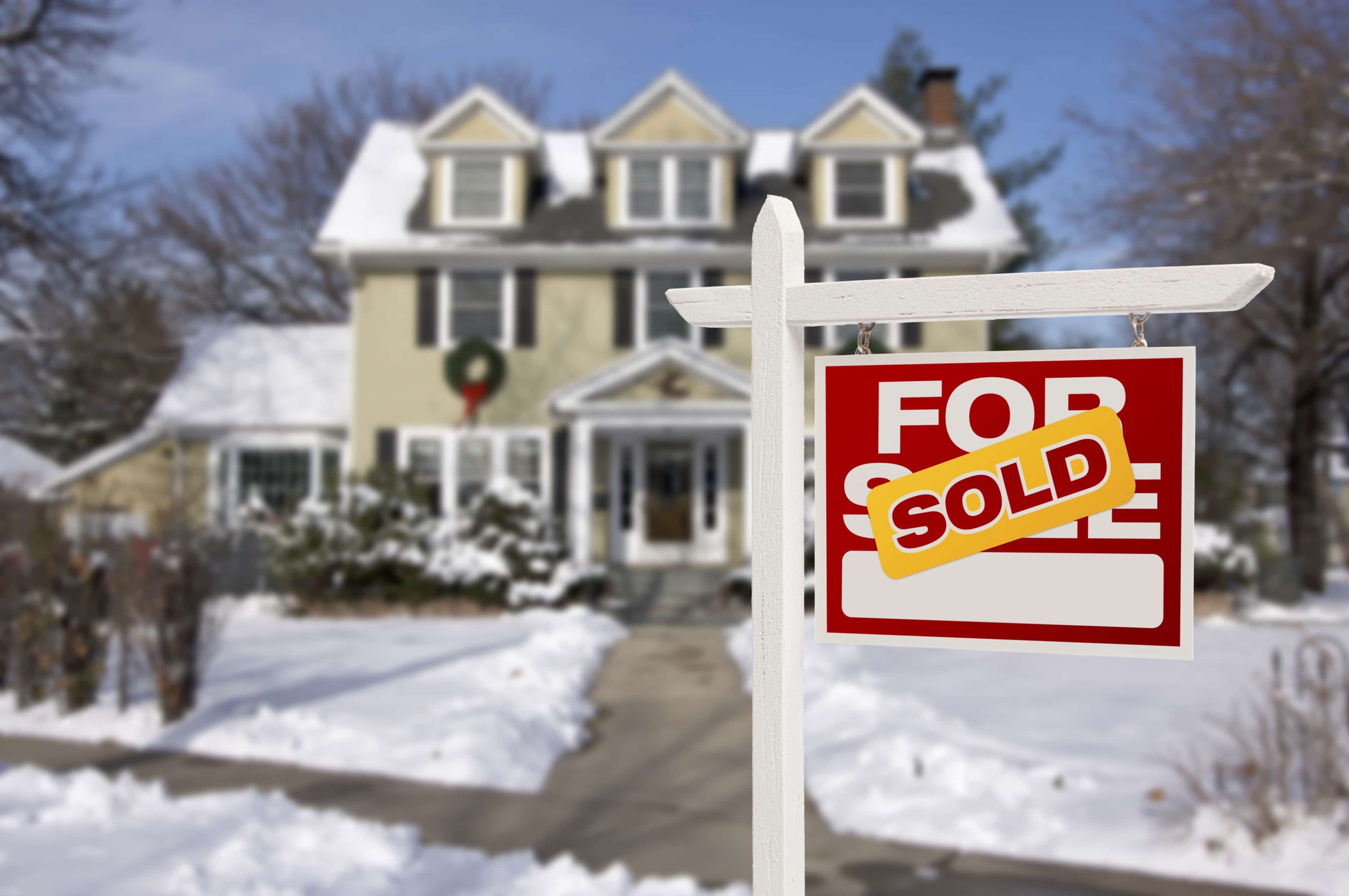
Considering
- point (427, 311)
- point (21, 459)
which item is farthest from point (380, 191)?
point (21, 459)

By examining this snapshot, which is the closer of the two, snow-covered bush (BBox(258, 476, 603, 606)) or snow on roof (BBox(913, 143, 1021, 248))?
snow-covered bush (BBox(258, 476, 603, 606))

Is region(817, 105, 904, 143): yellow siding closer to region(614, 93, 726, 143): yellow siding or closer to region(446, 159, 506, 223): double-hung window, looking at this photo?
region(614, 93, 726, 143): yellow siding

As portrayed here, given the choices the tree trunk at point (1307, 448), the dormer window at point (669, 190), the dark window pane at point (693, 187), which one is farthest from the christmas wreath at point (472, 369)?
Result: the tree trunk at point (1307, 448)

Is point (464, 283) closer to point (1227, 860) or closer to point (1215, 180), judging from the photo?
point (1215, 180)

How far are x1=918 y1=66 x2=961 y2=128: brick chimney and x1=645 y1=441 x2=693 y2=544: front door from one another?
26.6 feet

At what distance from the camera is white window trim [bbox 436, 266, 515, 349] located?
52.9 ft

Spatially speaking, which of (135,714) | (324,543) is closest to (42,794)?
(135,714)

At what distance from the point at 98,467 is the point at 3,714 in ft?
35.6

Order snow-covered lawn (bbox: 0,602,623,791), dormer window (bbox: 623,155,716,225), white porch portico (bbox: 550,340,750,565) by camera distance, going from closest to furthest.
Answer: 1. snow-covered lawn (bbox: 0,602,623,791)
2. white porch portico (bbox: 550,340,750,565)
3. dormer window (bbox: 623,155,716,225)

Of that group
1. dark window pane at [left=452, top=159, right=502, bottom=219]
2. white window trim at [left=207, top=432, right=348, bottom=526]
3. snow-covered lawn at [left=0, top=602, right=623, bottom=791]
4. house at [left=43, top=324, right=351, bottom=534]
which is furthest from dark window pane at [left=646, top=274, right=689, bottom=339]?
snow-covered lawn at [left=0, top=602, right=623, bottom=791]

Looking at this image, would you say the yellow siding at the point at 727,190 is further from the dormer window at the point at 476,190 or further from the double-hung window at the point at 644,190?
the dormer window at the point at 476,190

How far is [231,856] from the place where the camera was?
4.66 m

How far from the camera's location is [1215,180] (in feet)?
40.2

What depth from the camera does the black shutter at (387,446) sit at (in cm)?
1612
